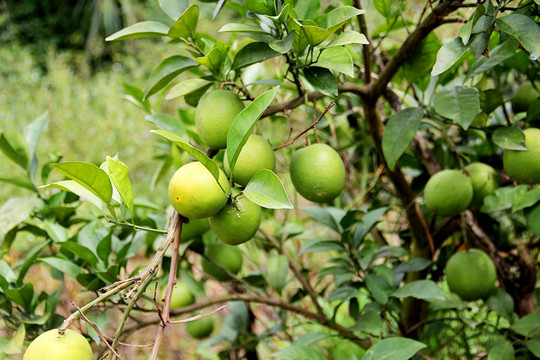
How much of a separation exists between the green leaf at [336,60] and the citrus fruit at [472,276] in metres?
0.40

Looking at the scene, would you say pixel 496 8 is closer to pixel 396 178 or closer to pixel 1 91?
pixel 396 178

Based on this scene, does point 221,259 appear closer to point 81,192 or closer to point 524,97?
point 81,192

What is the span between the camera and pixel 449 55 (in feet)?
1.59

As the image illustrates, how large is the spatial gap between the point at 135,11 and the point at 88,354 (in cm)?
578

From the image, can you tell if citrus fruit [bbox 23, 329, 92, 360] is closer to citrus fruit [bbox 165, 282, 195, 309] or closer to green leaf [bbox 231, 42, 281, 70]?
green leaf [bbox 231, 42, 281, 70]

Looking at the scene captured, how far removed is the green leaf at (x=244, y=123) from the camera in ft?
1.46

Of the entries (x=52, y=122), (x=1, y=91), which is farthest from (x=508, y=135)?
(x=1, y=91)

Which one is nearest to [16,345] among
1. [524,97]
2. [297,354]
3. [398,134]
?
[297,354]

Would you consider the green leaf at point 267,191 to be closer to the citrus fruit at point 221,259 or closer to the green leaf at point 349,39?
the green leaf at point 349,39

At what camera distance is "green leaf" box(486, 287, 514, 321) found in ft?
2.39

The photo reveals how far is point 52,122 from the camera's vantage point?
3.67 meters

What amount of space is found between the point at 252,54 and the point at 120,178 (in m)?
Answer: 0.20

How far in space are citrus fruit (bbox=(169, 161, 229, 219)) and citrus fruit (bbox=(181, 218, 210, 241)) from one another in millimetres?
252

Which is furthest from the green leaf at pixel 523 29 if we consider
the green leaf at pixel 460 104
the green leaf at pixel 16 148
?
the green leaf at pixel 16 148
